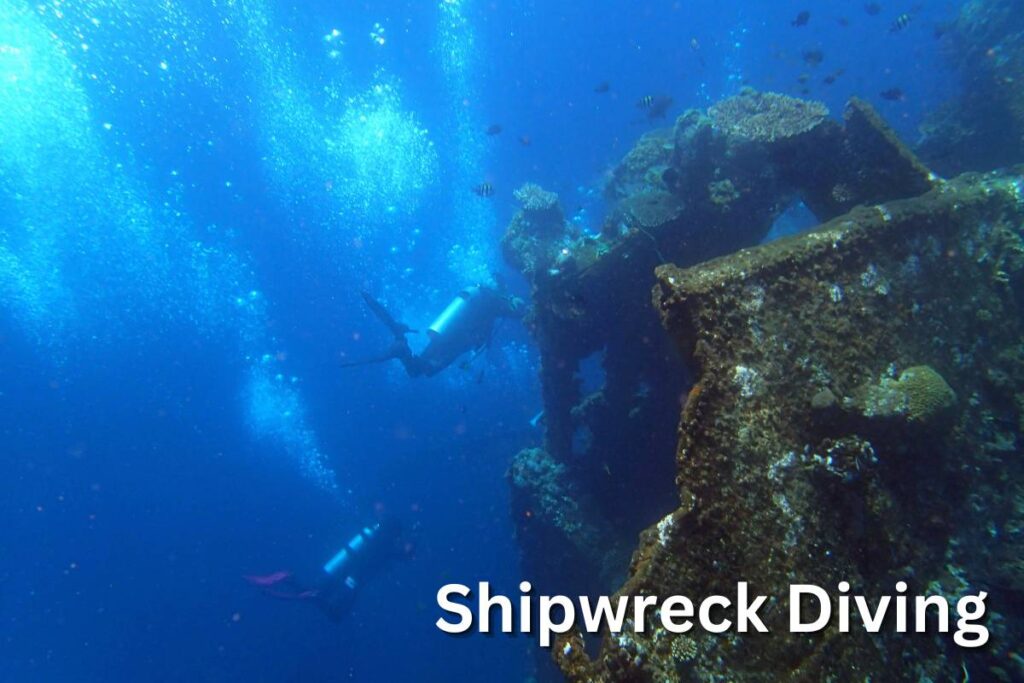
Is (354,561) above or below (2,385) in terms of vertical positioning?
below

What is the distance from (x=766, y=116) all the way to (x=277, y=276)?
4070cm

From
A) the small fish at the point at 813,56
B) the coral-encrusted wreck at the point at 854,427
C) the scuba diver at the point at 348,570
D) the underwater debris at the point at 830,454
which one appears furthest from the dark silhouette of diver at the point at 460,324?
the underwater debris at the point at 830,454

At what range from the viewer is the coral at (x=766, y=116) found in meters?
7.67

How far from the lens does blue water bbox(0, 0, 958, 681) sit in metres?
30.4

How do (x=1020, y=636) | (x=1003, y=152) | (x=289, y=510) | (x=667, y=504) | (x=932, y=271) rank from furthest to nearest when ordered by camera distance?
(x=289, y=510) → (x=1003, y=152) → (x=667, y=504) → (x=932, y=271) → (x=1020, y=636)

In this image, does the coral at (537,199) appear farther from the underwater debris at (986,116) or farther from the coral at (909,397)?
the coral at (909,397)

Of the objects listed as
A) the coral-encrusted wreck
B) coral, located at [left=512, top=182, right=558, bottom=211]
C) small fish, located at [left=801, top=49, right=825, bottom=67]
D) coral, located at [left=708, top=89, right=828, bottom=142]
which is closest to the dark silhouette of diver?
coral, located at [left=512, top=182, right=558, bottom=211]

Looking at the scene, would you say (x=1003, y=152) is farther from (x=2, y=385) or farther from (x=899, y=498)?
(x=2, y=385)

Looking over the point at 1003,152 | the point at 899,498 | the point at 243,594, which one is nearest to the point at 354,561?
the point at 899,498

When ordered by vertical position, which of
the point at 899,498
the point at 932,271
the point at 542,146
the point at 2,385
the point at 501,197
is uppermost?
the point at 542,146

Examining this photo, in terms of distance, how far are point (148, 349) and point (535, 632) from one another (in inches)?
1816

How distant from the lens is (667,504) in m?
9.55

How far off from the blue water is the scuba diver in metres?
8.50

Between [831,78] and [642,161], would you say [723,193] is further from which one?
[831,78]
